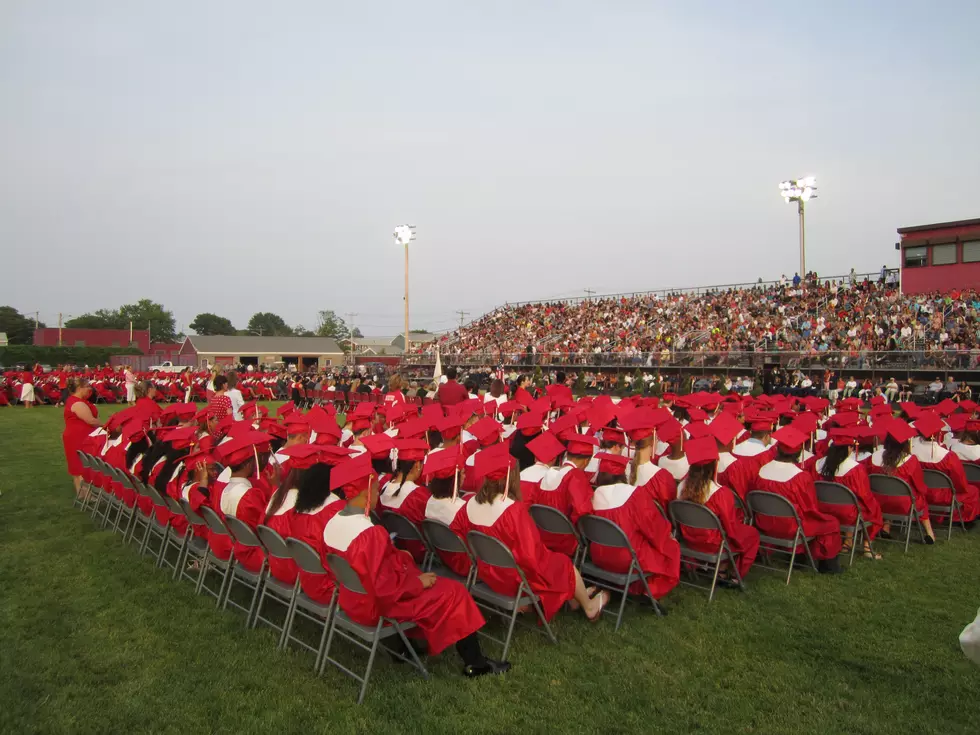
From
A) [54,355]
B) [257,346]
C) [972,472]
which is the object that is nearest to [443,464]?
[972,472]

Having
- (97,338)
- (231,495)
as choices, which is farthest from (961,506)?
(97,338)

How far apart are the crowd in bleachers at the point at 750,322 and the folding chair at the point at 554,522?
20839mm

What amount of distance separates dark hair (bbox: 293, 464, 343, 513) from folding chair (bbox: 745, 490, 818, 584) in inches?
129

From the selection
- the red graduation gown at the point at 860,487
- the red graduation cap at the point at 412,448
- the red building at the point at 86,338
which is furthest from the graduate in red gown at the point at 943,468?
the red building at the point at 86,338

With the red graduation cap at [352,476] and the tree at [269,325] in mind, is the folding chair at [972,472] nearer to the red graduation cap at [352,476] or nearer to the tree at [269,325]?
the red graduation cap at [352,476]

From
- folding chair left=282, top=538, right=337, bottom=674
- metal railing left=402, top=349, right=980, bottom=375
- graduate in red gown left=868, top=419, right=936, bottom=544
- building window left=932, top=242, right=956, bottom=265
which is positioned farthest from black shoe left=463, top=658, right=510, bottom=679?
building window left=932, top=242, right=956, bottom=265

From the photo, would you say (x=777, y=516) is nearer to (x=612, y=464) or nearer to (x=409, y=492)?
(x=612, y=464)

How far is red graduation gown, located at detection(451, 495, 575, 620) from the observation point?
12.7ft

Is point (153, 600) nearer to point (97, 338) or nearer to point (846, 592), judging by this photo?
point (846, 592)

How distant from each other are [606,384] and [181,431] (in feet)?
77.4

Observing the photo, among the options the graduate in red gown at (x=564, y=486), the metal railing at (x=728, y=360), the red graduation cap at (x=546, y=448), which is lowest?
the graduate in red gown at (x=564, y=486)

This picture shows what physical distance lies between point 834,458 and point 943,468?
5.49 ft

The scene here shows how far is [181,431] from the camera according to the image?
5.66 m

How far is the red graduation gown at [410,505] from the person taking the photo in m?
4.88
